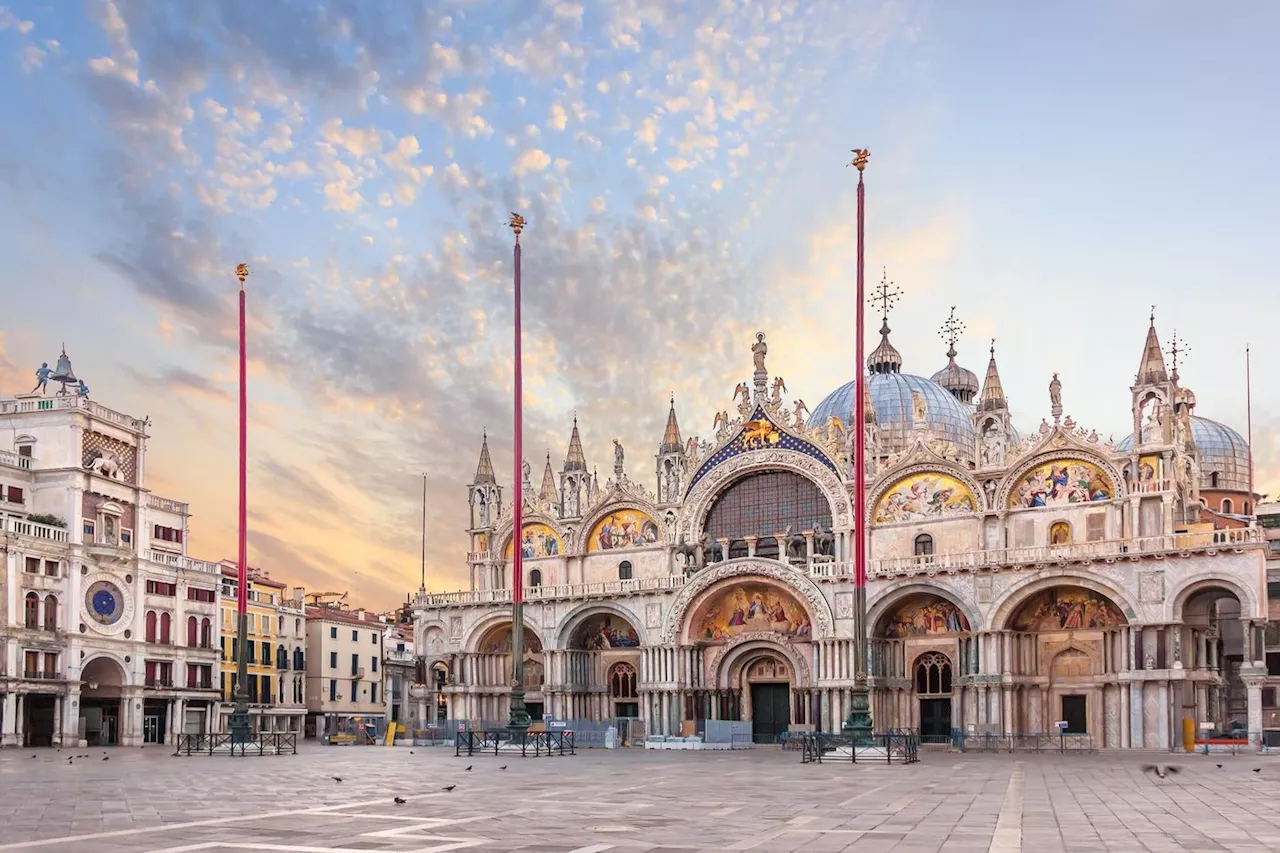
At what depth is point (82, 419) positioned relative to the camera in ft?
231

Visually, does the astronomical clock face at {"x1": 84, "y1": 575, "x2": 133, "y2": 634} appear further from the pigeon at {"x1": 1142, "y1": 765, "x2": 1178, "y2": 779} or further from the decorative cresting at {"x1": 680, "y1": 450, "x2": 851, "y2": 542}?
the pigeon at {"x1": 1142, "y1": 765, "x2": 1178, "y2": 779}

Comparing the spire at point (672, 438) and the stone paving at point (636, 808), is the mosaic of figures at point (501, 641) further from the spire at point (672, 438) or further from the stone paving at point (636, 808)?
the stone paving at point (636, 808)

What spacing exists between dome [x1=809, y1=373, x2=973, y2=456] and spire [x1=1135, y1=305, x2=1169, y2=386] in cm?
1792

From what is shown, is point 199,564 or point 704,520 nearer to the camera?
point 704,520

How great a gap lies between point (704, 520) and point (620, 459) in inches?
248

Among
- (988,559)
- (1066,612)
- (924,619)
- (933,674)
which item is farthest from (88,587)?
(1066,612)

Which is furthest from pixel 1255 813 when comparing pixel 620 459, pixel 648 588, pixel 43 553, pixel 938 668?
pixel 43 553

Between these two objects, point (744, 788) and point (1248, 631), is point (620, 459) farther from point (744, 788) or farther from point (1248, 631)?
point (744, 788)

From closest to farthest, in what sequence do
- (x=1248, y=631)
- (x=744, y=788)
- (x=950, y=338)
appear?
(x=744, y=788), (x=1248, y=631), (x=950, y=338)

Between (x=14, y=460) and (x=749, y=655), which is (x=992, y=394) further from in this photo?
(x=14, y=460)

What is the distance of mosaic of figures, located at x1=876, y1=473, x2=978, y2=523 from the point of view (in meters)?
62.8

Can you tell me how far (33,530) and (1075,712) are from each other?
1857 inches

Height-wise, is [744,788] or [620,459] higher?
[620,459]

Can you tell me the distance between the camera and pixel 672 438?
73.3 metres
